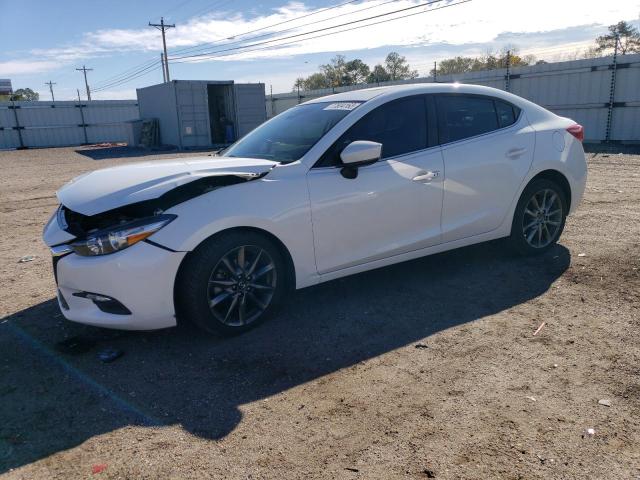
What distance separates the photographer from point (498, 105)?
16.3ft

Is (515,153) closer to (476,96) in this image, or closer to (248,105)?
(476,96)

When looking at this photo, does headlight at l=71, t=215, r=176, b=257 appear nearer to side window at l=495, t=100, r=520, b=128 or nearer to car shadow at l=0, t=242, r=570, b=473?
car shadow at l=0, t=242, r=570, b=473

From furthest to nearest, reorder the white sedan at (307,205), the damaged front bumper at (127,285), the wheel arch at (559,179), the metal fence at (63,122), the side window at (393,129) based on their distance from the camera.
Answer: the metal fence at (63,122)
the wheel arch at (559,179)
the side window at (393,129)
the white sedan at (307,205)
the damaged front bumper at (127,285)

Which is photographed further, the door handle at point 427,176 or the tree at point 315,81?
the tree at point 315,81

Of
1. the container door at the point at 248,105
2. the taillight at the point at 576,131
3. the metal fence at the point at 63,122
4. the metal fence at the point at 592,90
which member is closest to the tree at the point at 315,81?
the metal fence at the point at 63,122

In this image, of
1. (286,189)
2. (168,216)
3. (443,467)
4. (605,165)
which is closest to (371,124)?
(286,189)

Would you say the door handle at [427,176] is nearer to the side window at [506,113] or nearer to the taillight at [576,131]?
the side window at [506,113]

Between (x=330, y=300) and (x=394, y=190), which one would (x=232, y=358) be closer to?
(x=330, y=300)

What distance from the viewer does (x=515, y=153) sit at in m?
4.84

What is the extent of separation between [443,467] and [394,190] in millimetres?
2280

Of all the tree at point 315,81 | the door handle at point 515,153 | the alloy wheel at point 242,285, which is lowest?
the alloy wheel at point 242,285

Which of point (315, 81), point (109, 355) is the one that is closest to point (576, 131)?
point (109, 355)

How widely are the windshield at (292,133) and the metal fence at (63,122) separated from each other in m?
25.1

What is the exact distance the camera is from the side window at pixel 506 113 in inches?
194
